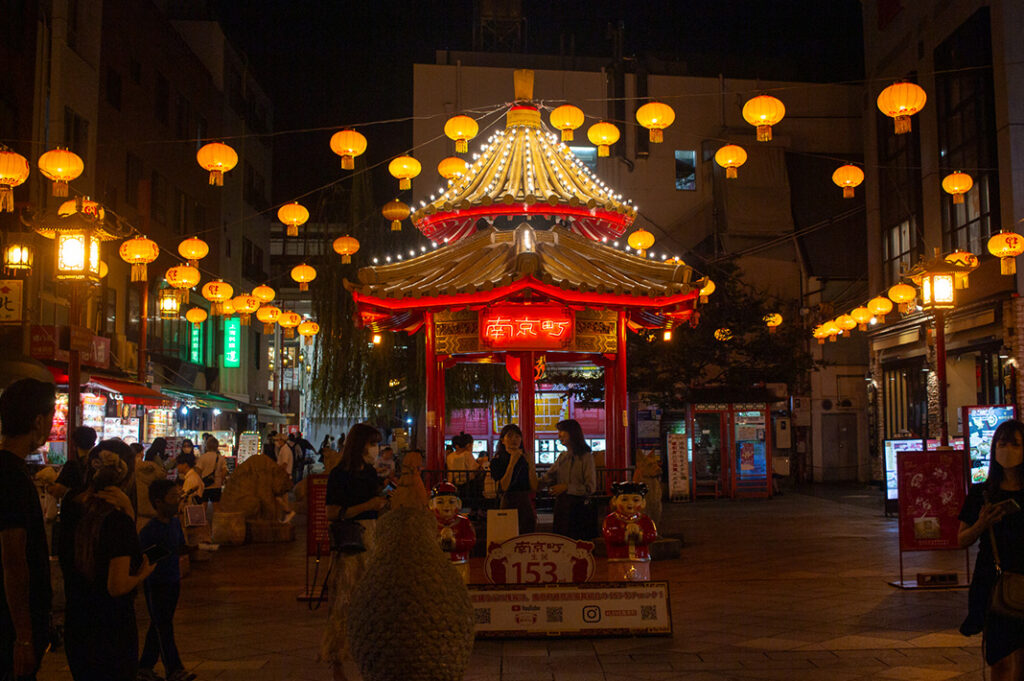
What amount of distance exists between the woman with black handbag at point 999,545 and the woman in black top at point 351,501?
13.1 ft

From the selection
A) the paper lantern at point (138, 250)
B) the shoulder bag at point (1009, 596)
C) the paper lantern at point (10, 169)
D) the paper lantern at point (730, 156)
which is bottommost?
the shoulder bag at point (1009, 596)

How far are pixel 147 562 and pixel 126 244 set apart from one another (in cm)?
1211

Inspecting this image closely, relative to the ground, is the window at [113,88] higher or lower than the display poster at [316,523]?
higher

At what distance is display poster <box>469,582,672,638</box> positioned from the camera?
27.0ft

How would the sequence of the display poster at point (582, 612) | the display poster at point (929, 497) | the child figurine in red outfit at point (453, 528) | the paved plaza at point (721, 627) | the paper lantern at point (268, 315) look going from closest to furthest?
Result: the paved plaza at point (721, 627) < the display poster at point (582, 612) < the child figurine in red outfit at point (453, 528) < the display poster at point (929, 497) < the paper lantern at point (268, 315)

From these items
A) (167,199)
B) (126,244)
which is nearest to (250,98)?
(167,199)

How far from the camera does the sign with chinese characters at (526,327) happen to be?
44.4ft


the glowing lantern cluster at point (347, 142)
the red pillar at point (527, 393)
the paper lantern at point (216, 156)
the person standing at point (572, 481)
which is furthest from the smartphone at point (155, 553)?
the glowing lantern cluster at point (347, 142)

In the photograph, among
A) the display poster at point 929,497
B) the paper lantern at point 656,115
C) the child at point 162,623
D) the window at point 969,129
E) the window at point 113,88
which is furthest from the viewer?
the window at point 113,88

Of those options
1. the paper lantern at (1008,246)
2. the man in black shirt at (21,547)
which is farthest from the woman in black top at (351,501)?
the paper lantern at (1008,246)

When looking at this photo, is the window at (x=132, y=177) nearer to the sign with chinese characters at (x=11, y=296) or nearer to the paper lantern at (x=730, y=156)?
the sign with chinese characters at (x=11, y=296)

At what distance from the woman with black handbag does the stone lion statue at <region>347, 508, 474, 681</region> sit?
3787mm

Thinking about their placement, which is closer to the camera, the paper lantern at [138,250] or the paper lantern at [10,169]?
the paper lantern at [10,169]

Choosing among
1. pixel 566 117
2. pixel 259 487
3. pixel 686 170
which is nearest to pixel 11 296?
pixel 259 487
